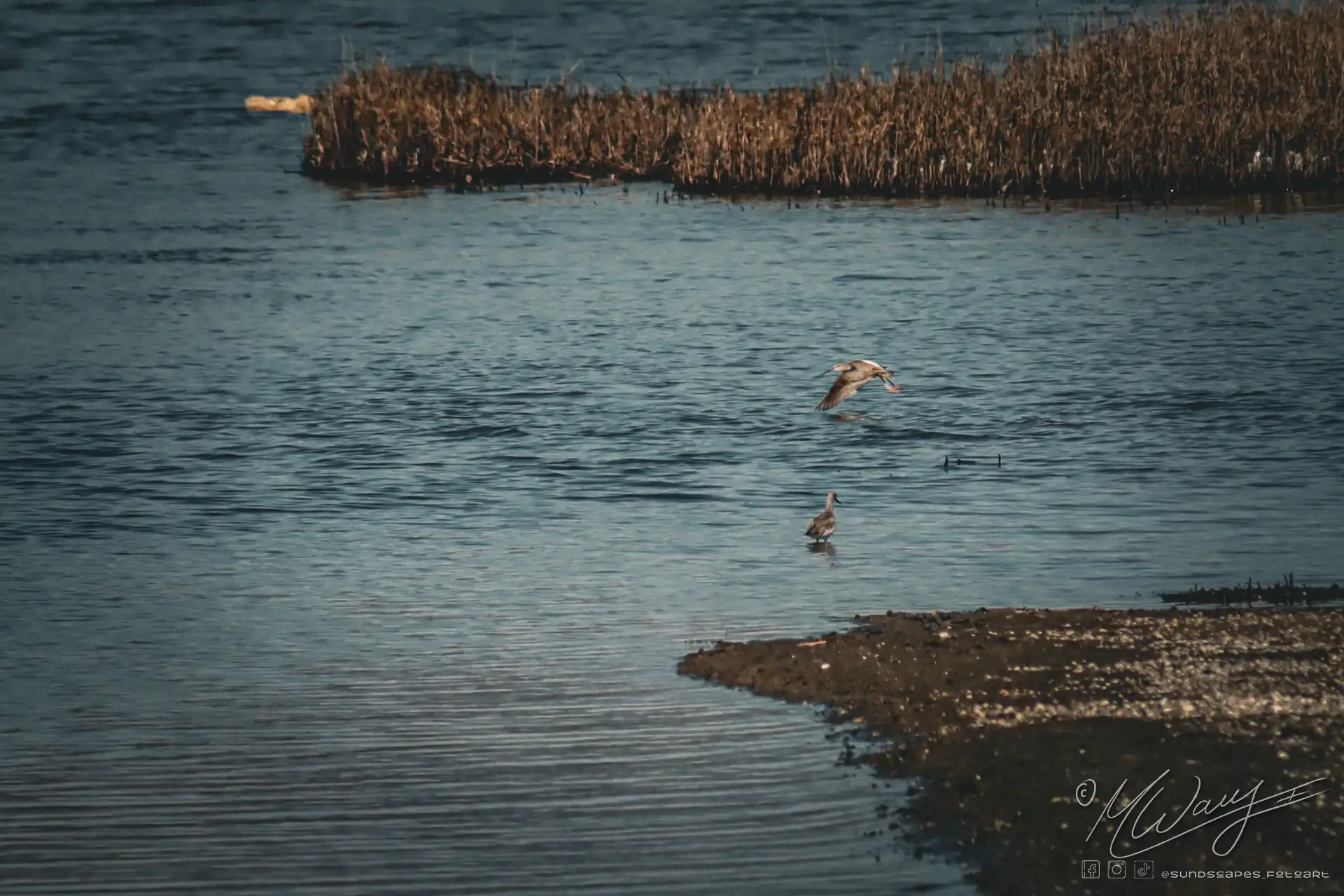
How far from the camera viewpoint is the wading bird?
13.7 m

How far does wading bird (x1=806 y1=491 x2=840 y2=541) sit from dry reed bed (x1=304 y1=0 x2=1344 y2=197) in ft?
66.8

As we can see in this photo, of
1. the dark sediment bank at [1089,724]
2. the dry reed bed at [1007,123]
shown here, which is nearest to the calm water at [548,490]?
the dark sediment bank at [1089,724]

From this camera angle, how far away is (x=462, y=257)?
3161 cm

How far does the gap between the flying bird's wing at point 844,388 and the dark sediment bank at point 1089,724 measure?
7743mm

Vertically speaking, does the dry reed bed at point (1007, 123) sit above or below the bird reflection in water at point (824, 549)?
above

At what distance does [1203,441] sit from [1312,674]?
8.51m

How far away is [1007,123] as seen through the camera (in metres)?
33.0

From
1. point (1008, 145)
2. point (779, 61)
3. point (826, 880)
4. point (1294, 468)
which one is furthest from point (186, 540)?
point (779, 61)

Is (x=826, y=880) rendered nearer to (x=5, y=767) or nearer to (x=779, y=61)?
(x=5, y=767)

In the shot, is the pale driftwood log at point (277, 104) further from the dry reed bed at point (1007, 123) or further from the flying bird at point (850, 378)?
the flying bird at point (850, 378)

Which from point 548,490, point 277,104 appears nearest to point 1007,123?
point 548,490

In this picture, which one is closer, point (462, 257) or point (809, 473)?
point (809, 473)

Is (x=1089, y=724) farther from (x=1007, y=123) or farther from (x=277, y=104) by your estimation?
(x=277, y=104)

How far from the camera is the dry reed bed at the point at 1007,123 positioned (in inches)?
1284
